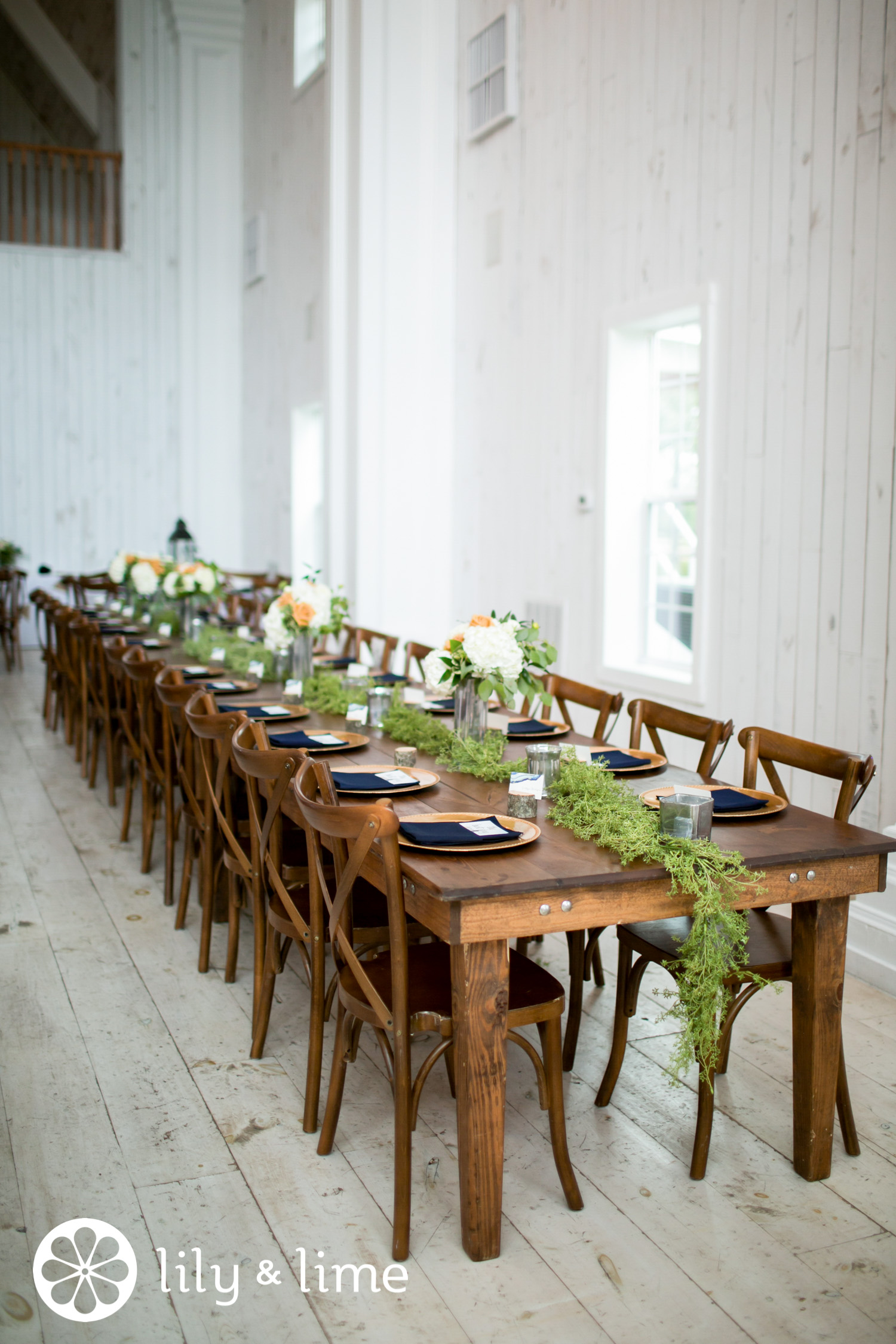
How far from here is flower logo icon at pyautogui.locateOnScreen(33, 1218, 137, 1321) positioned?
79.0 inches

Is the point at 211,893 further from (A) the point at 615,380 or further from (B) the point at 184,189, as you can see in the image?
(B) the point at 184,189

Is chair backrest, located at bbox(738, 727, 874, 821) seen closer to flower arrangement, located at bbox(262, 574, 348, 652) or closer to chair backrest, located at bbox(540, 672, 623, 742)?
chair backrest, located at bbox(540, 672, 623, 742)

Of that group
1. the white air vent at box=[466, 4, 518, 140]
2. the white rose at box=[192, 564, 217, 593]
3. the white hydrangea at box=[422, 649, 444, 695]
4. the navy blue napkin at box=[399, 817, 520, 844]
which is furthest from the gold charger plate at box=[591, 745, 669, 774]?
the white air vent at box=[466, 4, 518, 140]

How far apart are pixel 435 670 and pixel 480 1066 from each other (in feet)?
4.22

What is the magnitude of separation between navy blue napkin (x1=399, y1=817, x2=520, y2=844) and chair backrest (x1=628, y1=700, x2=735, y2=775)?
90 centimetres

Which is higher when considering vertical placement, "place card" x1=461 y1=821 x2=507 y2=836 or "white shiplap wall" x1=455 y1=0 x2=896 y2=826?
"white shiplap wall" x1=455 y1=0 x2=896 y2=826

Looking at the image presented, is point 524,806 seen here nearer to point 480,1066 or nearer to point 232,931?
point 480,1066

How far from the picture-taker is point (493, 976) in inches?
81.2

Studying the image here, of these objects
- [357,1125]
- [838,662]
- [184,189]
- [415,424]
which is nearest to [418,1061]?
[357,1125]

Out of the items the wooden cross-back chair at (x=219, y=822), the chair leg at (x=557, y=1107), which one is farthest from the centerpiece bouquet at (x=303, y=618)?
the chair leg at (x=557, y=1107)

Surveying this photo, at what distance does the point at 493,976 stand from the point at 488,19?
6.30 m

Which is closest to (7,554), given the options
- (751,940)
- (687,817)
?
(751,940)

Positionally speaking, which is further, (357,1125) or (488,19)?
(488,19)

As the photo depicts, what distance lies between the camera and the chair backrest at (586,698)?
356 centimetres
